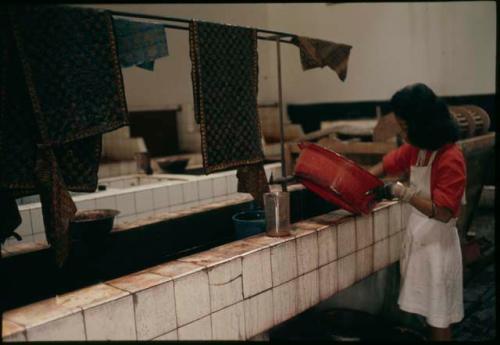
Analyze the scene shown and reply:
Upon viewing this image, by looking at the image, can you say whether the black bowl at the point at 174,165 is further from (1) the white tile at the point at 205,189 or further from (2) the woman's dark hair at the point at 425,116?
(2) the woman's dark hair at the point at 425,116

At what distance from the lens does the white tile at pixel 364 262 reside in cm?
337

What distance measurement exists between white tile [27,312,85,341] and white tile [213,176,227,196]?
368cm

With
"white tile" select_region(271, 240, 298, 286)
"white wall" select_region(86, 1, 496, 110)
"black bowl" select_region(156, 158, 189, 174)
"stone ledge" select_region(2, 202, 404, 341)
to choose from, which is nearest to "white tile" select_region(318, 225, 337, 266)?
"stone ledge" select_region(2, 202, 404, 341)

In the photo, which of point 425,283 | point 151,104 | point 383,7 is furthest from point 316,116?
point 425,283

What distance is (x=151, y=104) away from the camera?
6887mm

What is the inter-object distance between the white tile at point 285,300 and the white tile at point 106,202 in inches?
91.4

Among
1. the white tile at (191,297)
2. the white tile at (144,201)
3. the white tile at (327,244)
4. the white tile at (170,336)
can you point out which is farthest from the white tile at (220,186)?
the white tile at (170,336)

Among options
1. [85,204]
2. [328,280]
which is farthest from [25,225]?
[328,280]

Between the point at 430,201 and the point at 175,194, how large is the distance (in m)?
2.97

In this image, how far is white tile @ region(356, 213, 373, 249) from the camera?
11.0ft

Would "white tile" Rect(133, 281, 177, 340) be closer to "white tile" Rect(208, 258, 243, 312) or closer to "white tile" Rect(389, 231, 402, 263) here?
"white tile" Rect(208, 258, 243, 312)

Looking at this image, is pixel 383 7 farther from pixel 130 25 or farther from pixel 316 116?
pixel 130 25

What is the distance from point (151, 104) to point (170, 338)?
5093 mm

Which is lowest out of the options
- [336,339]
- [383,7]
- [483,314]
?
[483,314]
